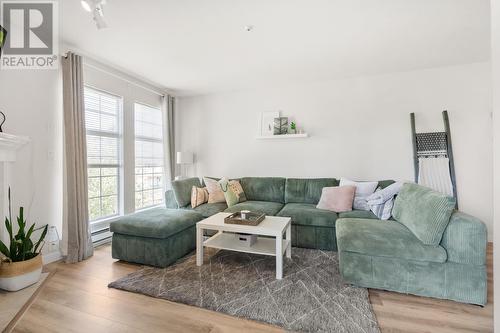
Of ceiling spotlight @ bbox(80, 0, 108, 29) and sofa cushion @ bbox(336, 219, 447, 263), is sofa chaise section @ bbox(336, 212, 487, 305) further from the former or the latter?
ceiling spotlight @ bbox(80, 0, 108, 29)

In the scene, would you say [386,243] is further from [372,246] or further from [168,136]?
[168,136]

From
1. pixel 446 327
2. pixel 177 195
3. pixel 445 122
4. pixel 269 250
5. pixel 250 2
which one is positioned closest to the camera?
pixel 446 327

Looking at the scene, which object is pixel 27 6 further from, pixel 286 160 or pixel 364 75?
pixel 364 75

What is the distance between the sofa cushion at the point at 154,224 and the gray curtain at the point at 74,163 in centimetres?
45

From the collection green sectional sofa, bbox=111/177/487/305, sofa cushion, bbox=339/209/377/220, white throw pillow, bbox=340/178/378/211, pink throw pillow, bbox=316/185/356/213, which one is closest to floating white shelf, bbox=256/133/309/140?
pink throw pillow, bbox=316/185/356/213

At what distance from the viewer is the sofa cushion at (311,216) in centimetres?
281

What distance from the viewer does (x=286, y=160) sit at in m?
4.00

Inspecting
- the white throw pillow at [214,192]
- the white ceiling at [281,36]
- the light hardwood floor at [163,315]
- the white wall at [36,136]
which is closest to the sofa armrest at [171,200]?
the white throw pillow at [214,192]

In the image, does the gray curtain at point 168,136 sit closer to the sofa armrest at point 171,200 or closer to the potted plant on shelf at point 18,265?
the sofa armrest at point 171,200

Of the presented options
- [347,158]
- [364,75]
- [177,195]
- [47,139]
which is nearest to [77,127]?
[47,139]

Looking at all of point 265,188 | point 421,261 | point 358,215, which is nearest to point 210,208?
point 265,188

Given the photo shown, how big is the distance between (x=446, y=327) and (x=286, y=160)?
2.82 meters

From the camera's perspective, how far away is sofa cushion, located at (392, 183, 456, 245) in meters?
1.78

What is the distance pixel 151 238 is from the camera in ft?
7.89
